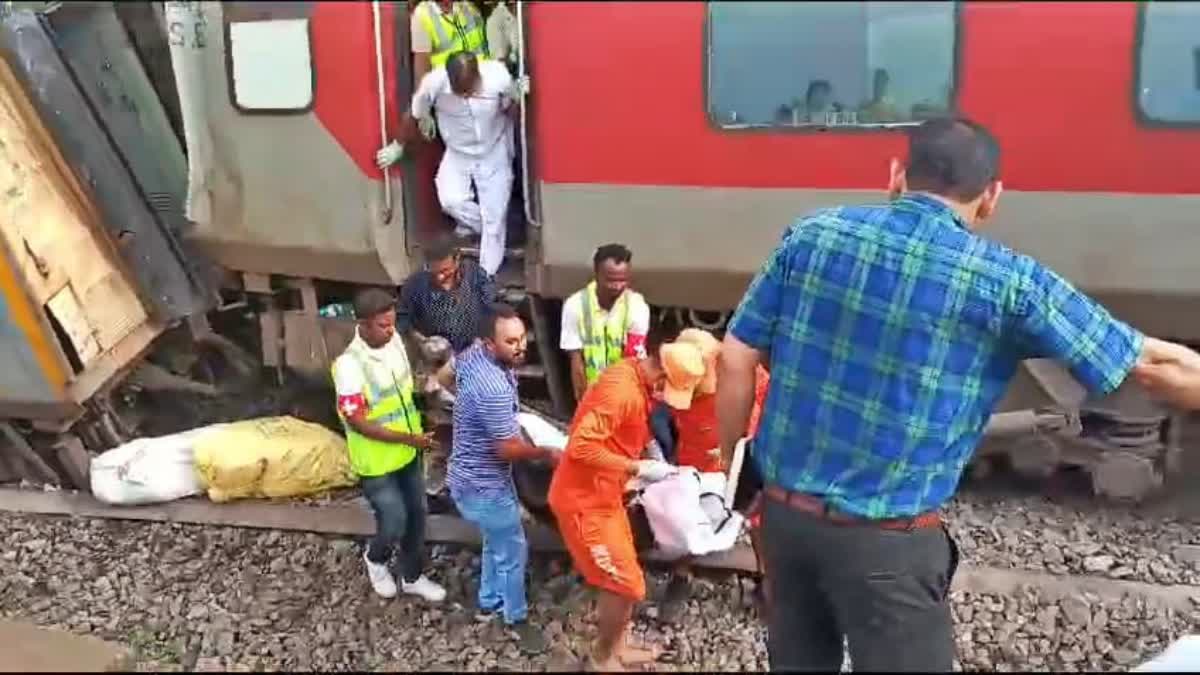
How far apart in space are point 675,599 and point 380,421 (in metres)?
1.25

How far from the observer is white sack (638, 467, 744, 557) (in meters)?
4.53

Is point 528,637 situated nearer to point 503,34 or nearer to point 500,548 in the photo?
point 500,548

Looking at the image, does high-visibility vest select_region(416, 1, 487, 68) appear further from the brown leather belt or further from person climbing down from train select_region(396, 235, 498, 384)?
the brown leather belt

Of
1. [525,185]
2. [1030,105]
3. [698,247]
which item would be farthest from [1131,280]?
[525,185]

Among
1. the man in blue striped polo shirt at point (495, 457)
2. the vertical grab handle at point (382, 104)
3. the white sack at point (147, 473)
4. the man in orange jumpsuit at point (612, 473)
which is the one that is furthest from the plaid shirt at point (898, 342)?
the white sack at point (147, 473)

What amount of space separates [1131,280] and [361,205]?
3318mm

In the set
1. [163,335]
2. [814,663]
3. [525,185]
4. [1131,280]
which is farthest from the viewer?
[163,335]

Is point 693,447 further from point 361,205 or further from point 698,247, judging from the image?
point 361,205

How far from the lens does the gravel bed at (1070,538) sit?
16.0ft

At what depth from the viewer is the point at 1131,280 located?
5.00 meters

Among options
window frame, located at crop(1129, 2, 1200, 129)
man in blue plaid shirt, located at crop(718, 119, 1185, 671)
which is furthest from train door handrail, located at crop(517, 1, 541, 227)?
man in blue plaid shirt, located at crop(718, 119, 1185, 671)

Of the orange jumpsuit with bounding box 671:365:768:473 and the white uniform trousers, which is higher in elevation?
the white uniform trousers

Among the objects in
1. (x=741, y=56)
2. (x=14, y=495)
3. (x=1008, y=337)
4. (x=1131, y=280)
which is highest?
(x=741, y=56)

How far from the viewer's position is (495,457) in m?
4.44
